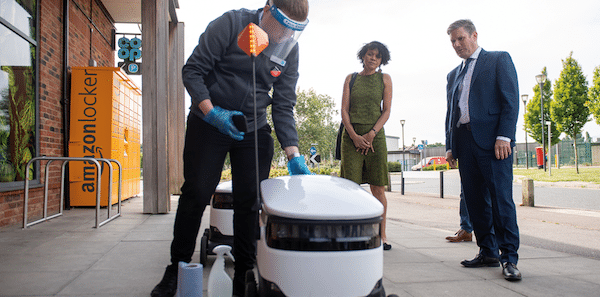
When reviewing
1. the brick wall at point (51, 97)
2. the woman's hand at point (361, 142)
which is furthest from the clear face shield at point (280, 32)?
the brick wall at point (51, 97)

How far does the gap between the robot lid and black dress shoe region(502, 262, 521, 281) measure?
1621mm

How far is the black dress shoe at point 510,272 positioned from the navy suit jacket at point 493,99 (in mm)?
833

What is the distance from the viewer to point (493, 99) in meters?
3.06

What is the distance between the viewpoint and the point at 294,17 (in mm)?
1936

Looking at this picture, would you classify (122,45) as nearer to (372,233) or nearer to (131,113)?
(131,113)

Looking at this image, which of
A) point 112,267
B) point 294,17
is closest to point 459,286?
point 294,17

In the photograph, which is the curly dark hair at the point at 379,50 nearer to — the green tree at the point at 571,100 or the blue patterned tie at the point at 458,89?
the blue patterned tie at the point at 458,89

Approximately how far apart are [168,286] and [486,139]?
2394 mm

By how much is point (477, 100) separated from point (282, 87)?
1.62m

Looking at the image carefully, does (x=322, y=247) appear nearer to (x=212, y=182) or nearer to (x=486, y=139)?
(x=212, y=182)

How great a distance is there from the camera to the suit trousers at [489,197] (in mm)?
2874

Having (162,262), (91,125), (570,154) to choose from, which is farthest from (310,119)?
(162,262)

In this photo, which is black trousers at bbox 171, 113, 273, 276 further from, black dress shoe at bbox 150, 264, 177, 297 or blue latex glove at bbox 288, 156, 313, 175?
blue latex glove at bbox 288, 156, 313, 175

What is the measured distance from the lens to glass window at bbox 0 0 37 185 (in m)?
5.04
